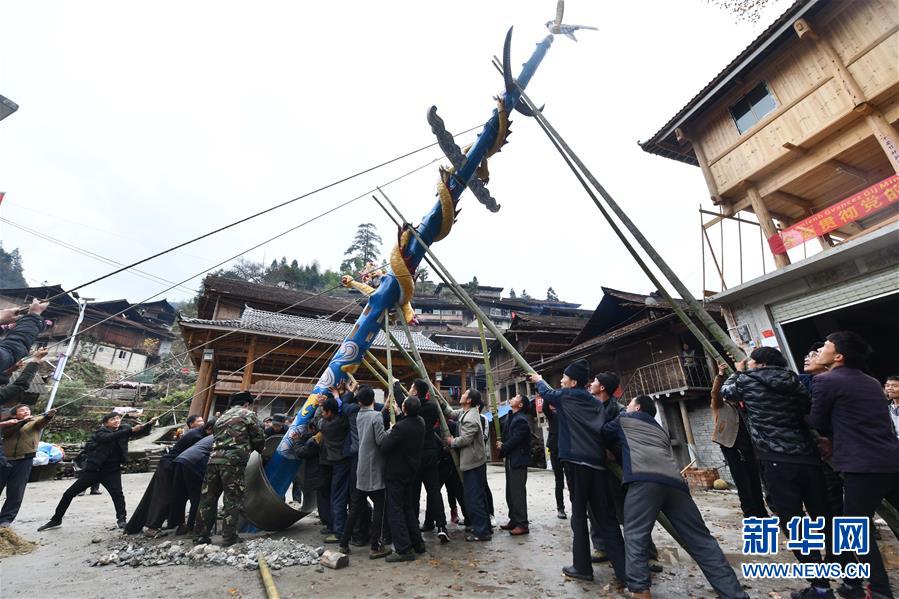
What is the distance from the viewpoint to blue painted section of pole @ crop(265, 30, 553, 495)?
5.52 meters

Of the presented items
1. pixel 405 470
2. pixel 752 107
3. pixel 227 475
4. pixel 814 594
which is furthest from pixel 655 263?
pixel 752 107

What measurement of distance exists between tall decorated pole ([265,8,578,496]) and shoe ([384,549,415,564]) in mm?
2150

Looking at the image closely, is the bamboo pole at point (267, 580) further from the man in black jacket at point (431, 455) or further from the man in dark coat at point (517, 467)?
the man in dark coat at point (517, 467)

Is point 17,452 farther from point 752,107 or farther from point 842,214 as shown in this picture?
point 752,107

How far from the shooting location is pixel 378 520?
171 inches

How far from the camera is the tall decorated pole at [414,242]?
18.1 ft

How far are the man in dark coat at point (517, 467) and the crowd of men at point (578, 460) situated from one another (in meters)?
0.02

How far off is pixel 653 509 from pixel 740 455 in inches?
85.9

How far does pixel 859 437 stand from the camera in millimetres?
2752

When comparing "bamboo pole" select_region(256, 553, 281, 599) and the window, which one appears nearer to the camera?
"bamboo pole" select_region(256, 553, 281, 599)

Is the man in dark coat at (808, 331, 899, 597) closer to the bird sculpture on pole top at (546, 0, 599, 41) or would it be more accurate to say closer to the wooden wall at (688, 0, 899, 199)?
the bird sculpture on pole top at (546, 0, 599, 41)

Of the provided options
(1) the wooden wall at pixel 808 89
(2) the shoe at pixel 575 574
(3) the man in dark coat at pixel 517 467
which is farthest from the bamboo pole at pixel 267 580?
(1) the wooden wall at pixel 808 89

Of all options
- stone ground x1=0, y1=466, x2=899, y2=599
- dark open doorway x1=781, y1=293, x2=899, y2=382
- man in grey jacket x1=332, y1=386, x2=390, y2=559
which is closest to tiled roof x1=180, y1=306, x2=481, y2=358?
stone ground x1=0, y1=466, x2=899, y2=599

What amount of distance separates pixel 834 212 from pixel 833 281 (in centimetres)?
144
